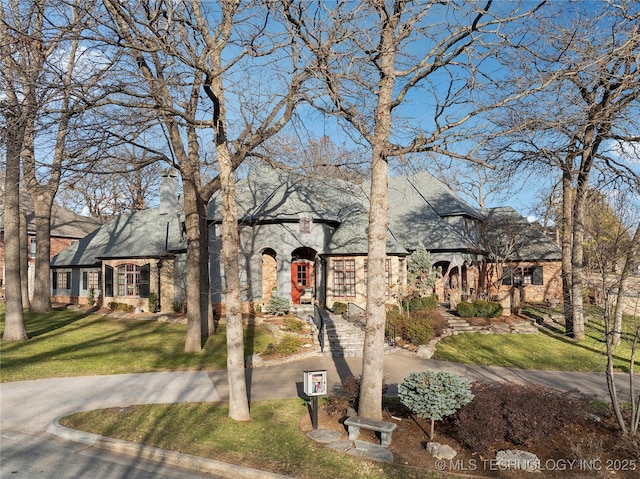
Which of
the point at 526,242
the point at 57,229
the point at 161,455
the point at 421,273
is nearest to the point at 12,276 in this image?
the point at 161,455

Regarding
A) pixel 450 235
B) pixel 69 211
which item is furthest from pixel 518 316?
pixel 69 211

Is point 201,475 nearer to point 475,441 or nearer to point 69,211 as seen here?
point 475,441

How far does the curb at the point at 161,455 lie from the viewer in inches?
255

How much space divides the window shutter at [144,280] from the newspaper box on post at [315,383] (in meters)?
18.7

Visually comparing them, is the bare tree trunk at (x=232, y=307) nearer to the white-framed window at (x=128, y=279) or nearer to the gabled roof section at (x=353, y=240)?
the gabled roof section at (x=353, y=240)

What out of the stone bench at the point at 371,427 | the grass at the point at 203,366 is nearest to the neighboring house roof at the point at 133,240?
the grass at the point at 203,366

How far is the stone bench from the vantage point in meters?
A: 7.34

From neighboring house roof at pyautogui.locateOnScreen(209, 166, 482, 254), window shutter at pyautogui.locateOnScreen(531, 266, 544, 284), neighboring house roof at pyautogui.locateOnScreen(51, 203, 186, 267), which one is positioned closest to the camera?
neighboring house roof at pyautogui.locateOnScreen(209, 166, 482, 254)

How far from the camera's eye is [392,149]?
28.0 feet

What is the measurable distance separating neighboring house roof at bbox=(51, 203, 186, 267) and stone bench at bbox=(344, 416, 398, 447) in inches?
695

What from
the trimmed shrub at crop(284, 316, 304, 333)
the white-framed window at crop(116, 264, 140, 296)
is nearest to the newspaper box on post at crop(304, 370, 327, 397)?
the trimmed shrub at crop(284, 316, 304, 333)

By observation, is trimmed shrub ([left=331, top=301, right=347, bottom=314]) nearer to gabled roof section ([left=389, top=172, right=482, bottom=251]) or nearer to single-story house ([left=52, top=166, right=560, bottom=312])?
single-story house ([left=52, top=166, right=560, bottom=312])

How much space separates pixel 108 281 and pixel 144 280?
292 cm

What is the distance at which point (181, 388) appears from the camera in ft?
35.5
